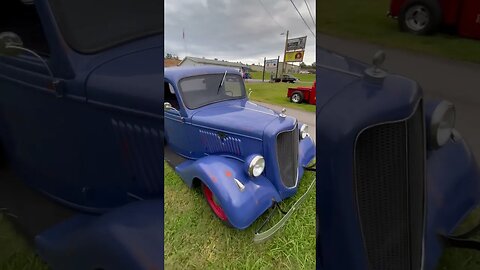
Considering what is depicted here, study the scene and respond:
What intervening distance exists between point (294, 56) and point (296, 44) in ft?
0.13

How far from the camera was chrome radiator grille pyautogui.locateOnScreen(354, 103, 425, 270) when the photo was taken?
3.71 ft

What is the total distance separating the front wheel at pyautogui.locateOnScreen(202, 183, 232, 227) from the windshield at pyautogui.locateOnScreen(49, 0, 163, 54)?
64cm

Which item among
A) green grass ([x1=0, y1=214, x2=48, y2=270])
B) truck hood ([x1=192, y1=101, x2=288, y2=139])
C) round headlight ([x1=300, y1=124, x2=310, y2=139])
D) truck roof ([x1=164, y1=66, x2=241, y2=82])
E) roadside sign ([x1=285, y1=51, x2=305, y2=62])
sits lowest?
green grass ([x1=0, y1=214, x2=48, y2=270])

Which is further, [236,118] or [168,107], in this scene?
[236,118]

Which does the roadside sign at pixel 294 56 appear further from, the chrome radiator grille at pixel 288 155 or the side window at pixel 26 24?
the side window at pixel 26 24

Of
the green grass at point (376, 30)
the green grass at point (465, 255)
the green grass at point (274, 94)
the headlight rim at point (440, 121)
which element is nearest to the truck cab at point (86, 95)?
the green grass at point (274, 94)

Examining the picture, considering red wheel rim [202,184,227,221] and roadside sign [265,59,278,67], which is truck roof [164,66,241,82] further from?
red wheel rim [202,184,227,221]

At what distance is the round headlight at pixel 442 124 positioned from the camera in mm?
1117

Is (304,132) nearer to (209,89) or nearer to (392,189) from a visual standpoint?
(392,189)

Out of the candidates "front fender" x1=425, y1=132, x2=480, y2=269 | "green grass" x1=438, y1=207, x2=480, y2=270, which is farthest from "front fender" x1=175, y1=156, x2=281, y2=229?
"green grass" x1=438, y1=207, x2=480, y2=270

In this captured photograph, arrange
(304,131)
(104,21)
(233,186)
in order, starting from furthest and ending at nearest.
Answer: (233,186) < (304,131) < (104,21)

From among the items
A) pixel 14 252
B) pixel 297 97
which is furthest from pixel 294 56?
pixel 14 252

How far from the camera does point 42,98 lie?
1.24 m

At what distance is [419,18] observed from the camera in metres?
1.04
